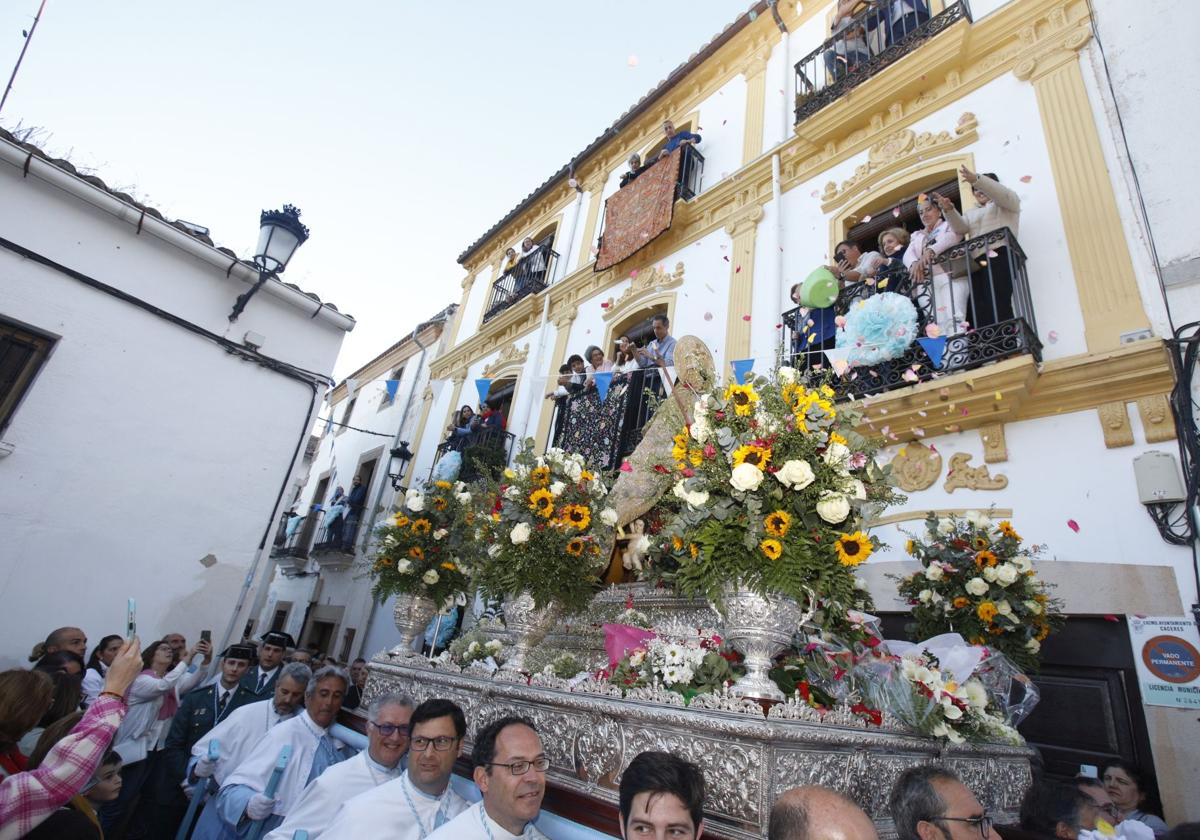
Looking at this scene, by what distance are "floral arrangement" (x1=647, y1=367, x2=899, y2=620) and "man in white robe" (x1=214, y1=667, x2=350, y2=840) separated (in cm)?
230

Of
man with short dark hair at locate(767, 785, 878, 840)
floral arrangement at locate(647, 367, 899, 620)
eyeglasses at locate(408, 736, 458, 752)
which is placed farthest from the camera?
eyeglasses at locate(408, 736, 458, 752)

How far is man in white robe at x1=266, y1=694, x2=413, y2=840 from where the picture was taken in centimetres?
277

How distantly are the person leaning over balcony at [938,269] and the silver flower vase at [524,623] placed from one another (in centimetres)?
394

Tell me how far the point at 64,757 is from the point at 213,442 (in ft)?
21.8

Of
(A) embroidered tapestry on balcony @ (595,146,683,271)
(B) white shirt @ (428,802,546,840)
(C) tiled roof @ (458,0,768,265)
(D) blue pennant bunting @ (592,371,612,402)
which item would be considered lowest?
(B) white shirt @ (428,802,546,840)

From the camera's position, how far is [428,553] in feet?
15.4

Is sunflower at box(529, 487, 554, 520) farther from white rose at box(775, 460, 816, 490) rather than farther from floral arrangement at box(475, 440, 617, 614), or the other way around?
white rose at box(775, 460, 816, 490)

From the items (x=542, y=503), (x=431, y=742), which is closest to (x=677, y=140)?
(x=542, y=503)

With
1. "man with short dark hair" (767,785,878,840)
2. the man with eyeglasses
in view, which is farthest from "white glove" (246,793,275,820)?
the man with eyeglasses

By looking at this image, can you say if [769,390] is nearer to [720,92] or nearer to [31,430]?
[31,430]

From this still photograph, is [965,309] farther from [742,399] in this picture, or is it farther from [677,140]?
[677,140]

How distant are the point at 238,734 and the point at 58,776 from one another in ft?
6.55

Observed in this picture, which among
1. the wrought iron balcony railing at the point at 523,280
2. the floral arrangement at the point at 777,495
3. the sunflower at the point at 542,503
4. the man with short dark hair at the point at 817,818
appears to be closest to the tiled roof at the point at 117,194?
the wrought iron balcony railing at the point at 523,280

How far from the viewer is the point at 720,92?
1009 centimetres
